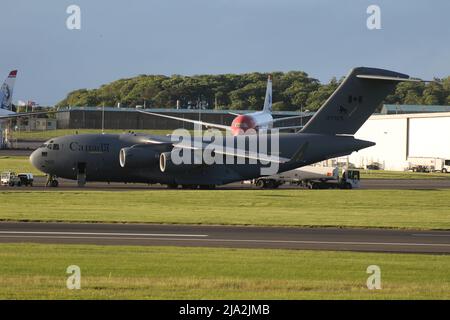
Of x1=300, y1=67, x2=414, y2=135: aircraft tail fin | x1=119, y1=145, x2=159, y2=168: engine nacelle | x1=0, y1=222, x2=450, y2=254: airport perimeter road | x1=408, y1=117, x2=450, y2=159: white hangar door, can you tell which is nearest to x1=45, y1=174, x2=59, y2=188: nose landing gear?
x1=119, y1=145, x2=159, y2=168: engine nacelle

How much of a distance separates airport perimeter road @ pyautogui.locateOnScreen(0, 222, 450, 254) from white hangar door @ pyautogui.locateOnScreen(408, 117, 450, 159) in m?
67.9

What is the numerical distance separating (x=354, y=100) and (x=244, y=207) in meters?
18.3

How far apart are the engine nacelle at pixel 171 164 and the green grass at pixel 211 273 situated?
103 ft

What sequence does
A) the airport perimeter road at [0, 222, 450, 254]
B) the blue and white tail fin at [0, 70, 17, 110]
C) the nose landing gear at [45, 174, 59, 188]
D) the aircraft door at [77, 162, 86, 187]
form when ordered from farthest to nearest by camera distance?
the blue and white tail fin at [0, 70, 17, 110]
the nose landing gear at [45, 174, 59, 188]
the aircraft door at [77, 162, 86, 187]
the airport perimeter road at [0, 222, 450, 254]

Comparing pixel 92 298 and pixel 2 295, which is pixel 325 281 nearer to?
pixel 92 298

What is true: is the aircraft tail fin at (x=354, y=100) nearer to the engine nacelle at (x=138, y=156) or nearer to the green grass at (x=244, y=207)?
the green grass at (x=244, y=207)

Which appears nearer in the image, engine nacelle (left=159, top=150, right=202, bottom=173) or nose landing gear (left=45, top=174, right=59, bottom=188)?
engine nacelle (left=159, top=150, right=202, bottom=173)

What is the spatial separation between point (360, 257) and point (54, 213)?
692 inches

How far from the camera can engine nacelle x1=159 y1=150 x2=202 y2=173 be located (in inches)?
2333

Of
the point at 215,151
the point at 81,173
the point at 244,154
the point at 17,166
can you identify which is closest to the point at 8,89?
the point at 17,166

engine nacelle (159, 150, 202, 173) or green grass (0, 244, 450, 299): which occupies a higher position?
engine nacelle (159, 150, 202, 173)

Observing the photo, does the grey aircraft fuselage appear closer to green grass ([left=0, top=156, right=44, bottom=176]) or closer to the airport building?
green grass ([left=0, top=156, right=44, bottom=176])

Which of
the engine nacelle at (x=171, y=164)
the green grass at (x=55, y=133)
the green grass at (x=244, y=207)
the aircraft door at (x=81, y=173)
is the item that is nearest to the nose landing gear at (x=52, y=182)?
the aircraft door at (x=81, y=173)
